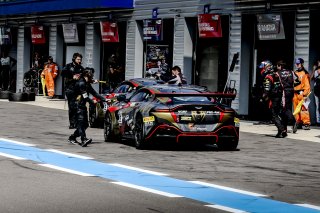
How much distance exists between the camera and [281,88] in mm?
21219

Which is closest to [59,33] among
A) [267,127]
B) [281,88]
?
[267,127]

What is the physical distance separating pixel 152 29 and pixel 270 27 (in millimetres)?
6773

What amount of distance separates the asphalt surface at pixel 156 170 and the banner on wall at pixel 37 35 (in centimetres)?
1900

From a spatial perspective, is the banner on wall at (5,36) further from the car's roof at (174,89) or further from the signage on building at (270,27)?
the car's roof at (174,89)

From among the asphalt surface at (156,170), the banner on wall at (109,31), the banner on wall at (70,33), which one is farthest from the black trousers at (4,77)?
the asphalt surface at (156,170)

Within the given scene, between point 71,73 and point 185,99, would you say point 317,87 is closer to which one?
point 71,73

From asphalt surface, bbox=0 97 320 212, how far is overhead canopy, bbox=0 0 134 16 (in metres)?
12.4

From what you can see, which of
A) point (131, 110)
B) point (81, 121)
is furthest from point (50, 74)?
point (81, 121)

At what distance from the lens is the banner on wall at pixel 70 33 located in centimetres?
3847

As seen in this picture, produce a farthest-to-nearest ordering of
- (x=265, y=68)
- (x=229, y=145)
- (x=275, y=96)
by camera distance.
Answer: (x=265, y=68)
(x=275, y=96)
(x=229, y=145)

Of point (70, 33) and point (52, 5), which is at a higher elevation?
point (52, 5)

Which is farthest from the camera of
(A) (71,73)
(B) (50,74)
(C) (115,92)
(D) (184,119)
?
(B) (50,74)

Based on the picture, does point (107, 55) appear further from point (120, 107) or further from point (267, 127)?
point (120, 107)

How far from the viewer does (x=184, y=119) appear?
16453 millimetres
